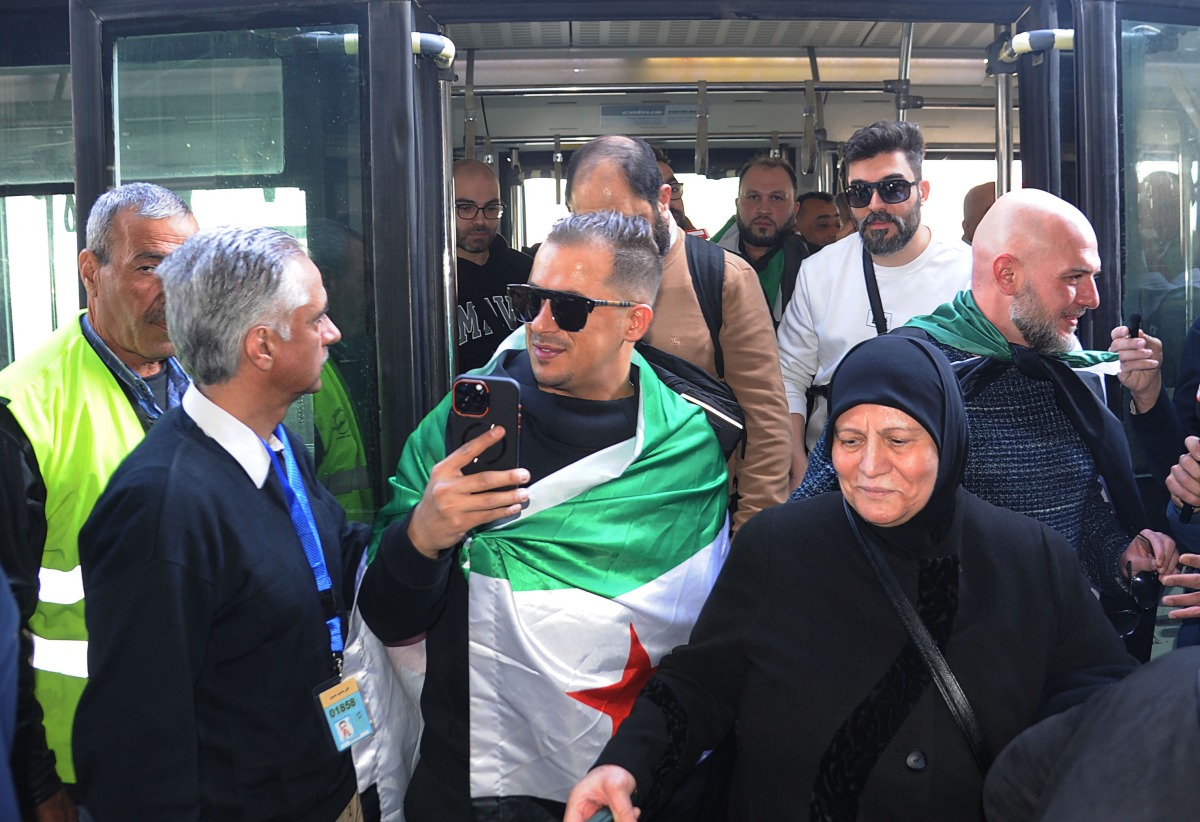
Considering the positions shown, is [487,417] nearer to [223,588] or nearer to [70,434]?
[223,588]

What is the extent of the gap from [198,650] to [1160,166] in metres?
2.59

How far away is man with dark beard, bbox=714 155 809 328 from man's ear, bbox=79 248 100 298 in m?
2.42

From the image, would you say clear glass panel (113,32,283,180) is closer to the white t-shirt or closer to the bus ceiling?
the bus ceiling

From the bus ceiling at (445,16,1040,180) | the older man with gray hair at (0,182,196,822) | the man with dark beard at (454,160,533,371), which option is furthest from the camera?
the bus ceiling at (445,16,1040,180)

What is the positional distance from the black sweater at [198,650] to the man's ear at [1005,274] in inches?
66.0

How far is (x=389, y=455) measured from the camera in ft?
9.16

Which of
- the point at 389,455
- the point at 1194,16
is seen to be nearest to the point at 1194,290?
the point at 1194,16

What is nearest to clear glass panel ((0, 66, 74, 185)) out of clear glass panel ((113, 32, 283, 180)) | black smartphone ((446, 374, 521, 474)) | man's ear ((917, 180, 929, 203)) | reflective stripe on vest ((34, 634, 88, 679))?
clear glass panel ((113, 32, 283, 180))

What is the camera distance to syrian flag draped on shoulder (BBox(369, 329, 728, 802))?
2090mm

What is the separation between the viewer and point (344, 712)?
1869 millimetres

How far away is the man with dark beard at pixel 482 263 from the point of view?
3.87m

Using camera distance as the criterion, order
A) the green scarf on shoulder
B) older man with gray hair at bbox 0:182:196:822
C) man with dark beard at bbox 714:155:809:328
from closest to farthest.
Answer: older man with gray hair at bbox 0:182:196:822 → the green scarf on shoulder → man with dark beard at bbox 714:155:809:328

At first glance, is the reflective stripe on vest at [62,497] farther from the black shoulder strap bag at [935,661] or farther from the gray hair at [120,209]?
the black shoulder strap bag at [935,661]

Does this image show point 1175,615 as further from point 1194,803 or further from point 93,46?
point 93,46
